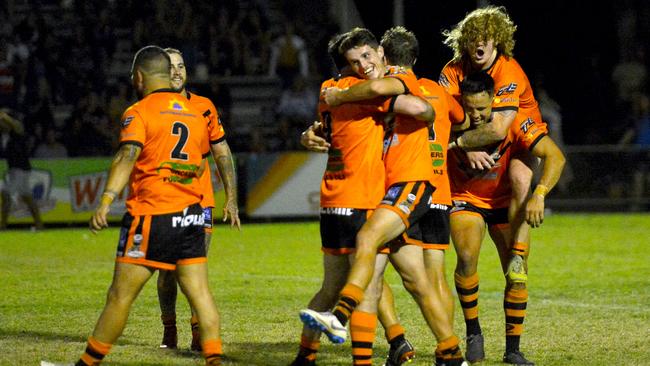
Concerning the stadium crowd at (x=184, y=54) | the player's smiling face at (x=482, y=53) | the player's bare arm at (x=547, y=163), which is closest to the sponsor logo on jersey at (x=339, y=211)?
the player's bare arm at (x=547, y=163)

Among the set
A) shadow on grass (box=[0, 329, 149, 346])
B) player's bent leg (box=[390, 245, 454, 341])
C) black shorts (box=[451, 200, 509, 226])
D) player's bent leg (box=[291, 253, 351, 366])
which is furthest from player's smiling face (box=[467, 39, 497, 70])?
shadow on grass (box=[0, 329, 149, 346])

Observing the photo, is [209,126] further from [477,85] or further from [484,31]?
[484,31]

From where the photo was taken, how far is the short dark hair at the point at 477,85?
8742 millimetres

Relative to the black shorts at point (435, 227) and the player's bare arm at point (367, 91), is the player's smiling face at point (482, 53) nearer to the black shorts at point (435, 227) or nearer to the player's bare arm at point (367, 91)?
the black shorts at point (435, 227)

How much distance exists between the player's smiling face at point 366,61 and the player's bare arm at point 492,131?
1275 millimetres

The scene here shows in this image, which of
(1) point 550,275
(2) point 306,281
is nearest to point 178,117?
(2) point 306,281

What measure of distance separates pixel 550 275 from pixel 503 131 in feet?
20.6

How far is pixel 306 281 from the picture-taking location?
14.1 meters

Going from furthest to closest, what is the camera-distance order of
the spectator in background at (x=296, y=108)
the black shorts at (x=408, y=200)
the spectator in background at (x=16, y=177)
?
the spectator in background at (x=296, y=108) < the spectator in background at (x=16, y=177) < the black shorts at (x=408, y=200)

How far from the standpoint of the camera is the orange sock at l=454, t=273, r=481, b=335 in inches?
361

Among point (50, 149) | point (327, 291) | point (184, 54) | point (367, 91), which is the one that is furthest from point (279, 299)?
point (184, 54)

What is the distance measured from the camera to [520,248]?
911 centimetres

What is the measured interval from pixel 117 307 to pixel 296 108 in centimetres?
1768

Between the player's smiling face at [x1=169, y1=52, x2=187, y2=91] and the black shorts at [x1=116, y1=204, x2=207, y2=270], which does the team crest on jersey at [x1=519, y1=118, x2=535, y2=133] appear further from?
the black shorts at [x1=116, y1=204, x2=207, y2=270]
